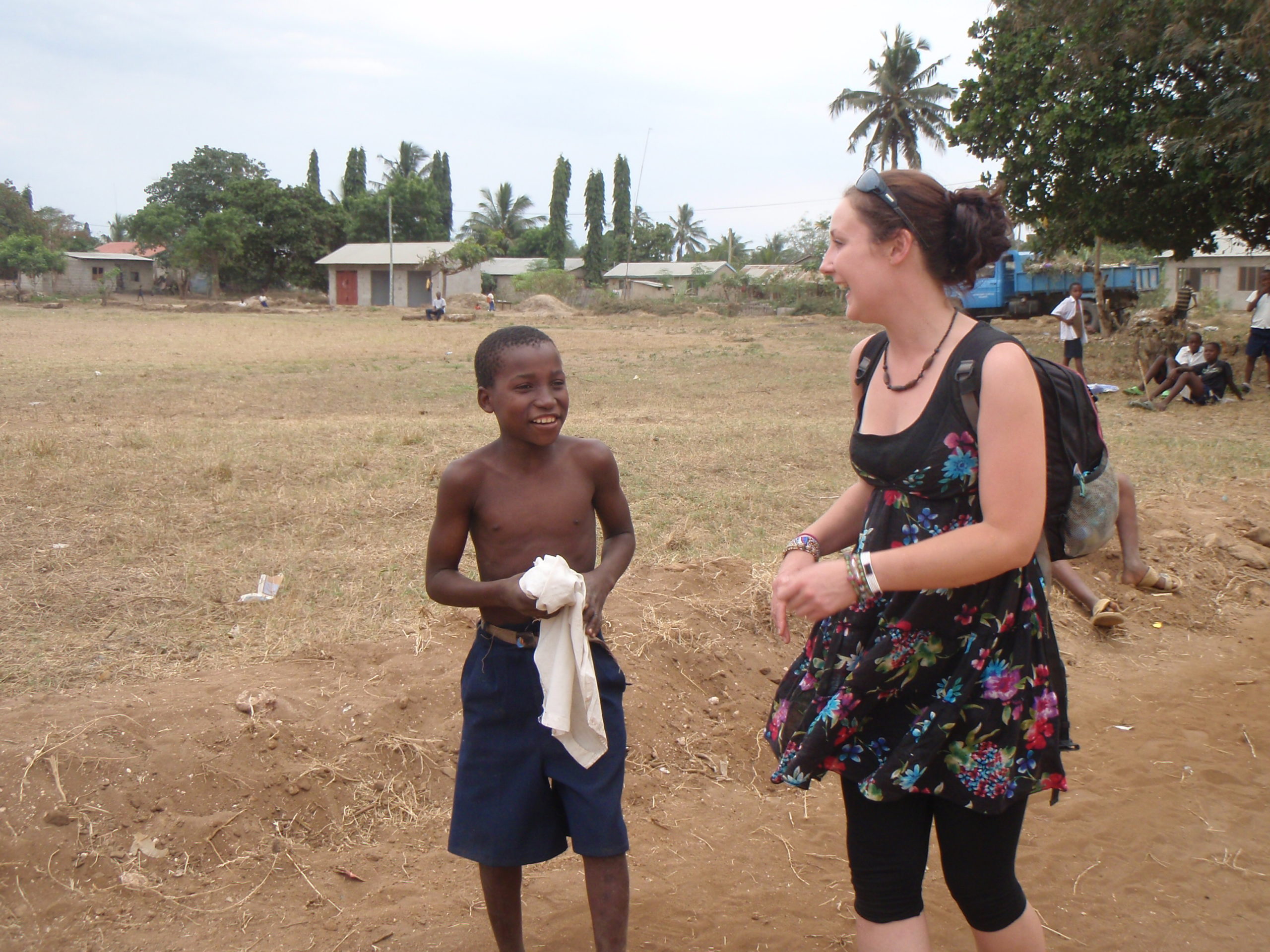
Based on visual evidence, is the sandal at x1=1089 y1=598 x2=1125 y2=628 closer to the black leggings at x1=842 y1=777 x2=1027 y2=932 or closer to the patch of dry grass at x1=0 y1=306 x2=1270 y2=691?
the patch of dry grass at x1=0 y1=306 x2=1270 y2=691

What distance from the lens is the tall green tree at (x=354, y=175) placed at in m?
67.5

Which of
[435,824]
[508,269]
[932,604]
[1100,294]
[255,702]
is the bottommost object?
[435,824]

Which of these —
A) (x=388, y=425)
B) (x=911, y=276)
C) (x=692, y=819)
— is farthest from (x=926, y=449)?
(x=388, y=425)

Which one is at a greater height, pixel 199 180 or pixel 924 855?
pixel 199 180

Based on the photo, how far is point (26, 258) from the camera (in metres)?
48.0

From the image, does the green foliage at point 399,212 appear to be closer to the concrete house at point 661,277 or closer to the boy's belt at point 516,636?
the concrete house at point 661,277

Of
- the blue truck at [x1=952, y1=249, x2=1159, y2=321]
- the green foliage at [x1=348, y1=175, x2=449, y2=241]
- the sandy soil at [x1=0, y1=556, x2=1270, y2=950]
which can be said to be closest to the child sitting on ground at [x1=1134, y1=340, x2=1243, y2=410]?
the sandy soil at [x1=0, y1=556, x2=1270, y2=950]

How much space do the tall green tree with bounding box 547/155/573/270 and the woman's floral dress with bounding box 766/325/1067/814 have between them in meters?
66.0

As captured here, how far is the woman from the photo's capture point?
1729mm

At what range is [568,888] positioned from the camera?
9.82ft

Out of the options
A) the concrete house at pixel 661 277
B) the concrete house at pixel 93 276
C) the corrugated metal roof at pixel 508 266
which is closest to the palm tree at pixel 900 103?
the concrete house at pixel 661 277

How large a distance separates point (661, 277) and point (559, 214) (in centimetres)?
1002

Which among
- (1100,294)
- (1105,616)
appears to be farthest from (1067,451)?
(1100,294)

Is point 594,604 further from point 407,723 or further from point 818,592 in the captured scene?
point 407,723
